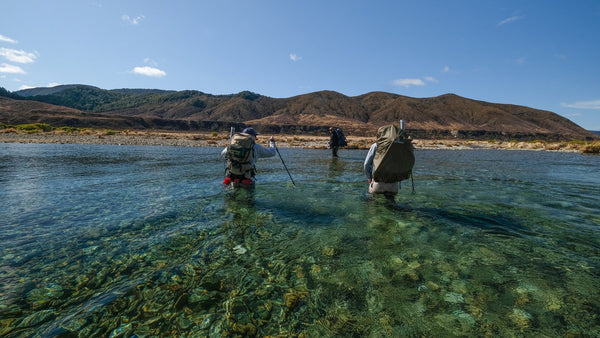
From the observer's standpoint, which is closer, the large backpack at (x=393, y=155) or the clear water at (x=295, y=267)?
the clear water at (x=295, y=267)

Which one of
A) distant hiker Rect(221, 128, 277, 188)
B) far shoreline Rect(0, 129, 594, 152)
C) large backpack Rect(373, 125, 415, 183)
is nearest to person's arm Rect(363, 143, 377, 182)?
large backpack Rect(373, 125, 415, 183)

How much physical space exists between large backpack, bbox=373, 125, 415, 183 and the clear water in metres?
1.36

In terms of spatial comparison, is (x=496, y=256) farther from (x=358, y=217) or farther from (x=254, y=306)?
(x=254, y=306)

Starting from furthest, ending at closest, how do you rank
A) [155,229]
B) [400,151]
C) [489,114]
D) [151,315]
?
1. [489,114]
2. [400,151]
3. [155,229]
4. [151,315]

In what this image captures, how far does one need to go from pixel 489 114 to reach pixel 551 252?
215235 millimetres

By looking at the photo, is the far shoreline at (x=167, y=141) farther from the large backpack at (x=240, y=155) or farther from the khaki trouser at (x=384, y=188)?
the khaki trouser at (x=384, y=188)

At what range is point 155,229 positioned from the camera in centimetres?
655

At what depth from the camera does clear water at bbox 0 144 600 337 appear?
3.29 metres

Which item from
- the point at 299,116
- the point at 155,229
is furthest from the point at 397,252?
the point at 299,116

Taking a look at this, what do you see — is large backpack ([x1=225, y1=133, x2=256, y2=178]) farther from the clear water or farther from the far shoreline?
the far shoreline

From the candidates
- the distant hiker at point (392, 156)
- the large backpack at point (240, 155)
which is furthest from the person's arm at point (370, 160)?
the large backpack at point (240, 155)

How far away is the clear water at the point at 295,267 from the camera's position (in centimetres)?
A: 329

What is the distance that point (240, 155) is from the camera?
28.2 ft

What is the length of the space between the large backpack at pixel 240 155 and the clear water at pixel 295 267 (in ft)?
3.83
